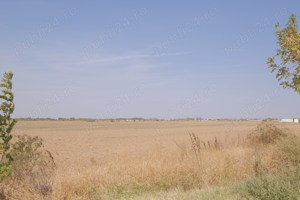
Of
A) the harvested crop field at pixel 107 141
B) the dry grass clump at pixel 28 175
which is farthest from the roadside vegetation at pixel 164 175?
the harvested crop field at pixel 107 141

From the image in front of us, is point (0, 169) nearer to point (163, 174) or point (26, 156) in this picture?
point (26, 156)

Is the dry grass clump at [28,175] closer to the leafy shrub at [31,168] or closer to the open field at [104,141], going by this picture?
the leafy shrub at [31,168]

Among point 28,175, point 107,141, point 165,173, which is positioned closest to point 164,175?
point 165,173

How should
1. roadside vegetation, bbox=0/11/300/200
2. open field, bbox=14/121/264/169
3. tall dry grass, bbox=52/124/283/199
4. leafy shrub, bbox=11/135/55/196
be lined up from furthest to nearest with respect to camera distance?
1. open field, bbox=14/121/264/169
2. tall dry grass, bbox=52/124/283/199
3. leafy shrub, bbox=11/135/55/196
4. roadside vegetation, bbox=0/11/300/200

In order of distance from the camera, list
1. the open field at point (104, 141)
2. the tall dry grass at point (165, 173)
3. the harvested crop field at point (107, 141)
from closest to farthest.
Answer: the tall dry grass at point (165, 173) → the harvested crop field at point (107, 141) → the open field at point (104, 141)

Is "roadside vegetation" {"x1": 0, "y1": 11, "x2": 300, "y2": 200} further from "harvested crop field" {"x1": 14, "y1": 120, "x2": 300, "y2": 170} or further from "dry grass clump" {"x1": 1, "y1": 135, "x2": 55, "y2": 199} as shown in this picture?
"harvested crop field" {"x1": 14, "y1": 120, "x2": 300, "y2": 170}

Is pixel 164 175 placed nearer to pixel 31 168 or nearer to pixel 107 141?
pixel 31 168

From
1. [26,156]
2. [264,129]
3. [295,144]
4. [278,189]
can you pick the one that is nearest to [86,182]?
[26,156]

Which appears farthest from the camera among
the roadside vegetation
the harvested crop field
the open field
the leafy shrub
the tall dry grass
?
the open field

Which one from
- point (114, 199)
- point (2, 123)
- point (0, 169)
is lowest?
point (114, 199)

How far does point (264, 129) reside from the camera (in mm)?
19375

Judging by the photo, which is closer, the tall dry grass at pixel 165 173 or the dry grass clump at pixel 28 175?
the dry grass clump at pixel 28 175

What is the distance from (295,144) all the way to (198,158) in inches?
133

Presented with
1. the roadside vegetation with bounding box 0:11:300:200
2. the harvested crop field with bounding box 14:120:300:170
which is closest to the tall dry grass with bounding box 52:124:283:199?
the roadside vegetation with bounding box 0:11:300:200
